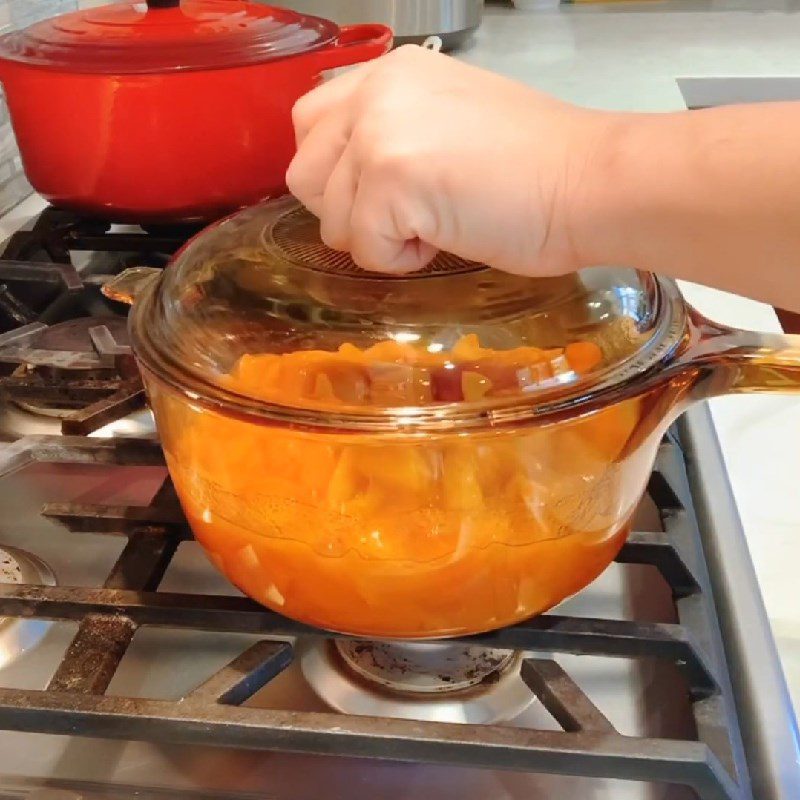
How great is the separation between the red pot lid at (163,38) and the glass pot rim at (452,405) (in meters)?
0.33

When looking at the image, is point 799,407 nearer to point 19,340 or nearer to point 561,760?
point 561,760

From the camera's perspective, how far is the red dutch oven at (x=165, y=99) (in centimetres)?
65

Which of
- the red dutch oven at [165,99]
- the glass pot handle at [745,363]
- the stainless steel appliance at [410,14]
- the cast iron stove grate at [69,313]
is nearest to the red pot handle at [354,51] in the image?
the red dutch oven at [165,99]

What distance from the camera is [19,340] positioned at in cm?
63

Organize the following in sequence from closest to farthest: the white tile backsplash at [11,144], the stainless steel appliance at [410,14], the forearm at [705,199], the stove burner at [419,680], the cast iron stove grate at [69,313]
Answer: the forearm at [705,199]
the stove burner at [419,680]
the cast iron stove grate at [69,313]
the white tile backsplash at [11,144]
the stainless steel appliance at [410,14]

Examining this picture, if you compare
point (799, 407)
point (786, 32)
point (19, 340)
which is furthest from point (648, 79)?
point (19, 340)

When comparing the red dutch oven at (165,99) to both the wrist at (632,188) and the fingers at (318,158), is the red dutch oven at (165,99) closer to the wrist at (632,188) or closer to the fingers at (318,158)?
the fingers at (318,158)

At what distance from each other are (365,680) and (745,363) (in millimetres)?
209

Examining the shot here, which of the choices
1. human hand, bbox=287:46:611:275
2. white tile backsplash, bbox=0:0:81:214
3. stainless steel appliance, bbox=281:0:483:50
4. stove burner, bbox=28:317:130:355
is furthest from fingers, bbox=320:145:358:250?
stainless steel appliance, bbox=281:0:483:50

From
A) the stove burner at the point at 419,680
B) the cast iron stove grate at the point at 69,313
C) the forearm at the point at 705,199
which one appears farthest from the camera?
the cast iron stove grate at the point at 69,313

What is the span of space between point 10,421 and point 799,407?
0.49 meters

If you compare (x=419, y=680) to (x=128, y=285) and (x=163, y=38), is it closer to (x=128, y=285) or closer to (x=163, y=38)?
(x=128, y=285)

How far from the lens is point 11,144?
0.90m

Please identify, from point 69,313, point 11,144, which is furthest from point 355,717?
point 11,144
